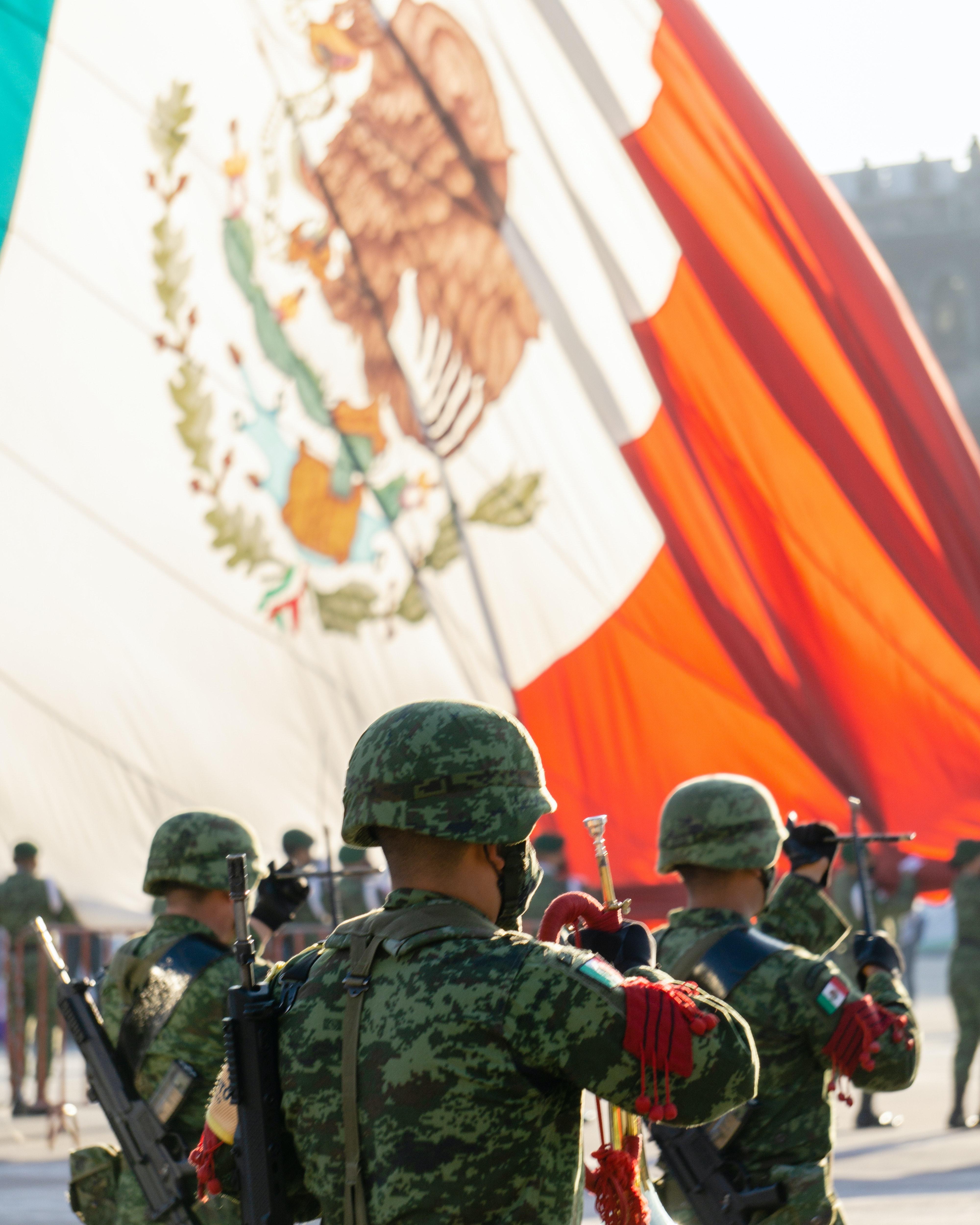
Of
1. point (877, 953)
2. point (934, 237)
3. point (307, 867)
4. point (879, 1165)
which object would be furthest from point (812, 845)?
point (934, 237)

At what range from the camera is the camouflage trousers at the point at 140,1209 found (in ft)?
12.2

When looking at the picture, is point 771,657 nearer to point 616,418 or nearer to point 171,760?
point 616,418

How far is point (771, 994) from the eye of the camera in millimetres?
3434

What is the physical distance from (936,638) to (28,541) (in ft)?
13.8

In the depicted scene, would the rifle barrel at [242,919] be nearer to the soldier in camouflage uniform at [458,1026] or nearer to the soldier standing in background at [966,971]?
the soldier in camouflage uniform at [458,1026]

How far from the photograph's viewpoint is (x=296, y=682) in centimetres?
802

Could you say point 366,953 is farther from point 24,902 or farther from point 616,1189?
point 24,902

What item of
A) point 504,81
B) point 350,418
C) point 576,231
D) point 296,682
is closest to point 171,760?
point 296,682

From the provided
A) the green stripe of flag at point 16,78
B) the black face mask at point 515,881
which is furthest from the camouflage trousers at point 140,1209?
the green stripe of flag at point 16,78

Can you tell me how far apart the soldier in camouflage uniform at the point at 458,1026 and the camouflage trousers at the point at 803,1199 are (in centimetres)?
132

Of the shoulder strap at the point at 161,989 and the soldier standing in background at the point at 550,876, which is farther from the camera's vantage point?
the soldier standing in background at the point at 550,876

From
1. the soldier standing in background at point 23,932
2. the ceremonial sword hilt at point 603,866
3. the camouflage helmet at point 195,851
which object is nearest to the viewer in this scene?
the ceremonial sword hilt at point 603,866

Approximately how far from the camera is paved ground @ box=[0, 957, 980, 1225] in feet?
22.4

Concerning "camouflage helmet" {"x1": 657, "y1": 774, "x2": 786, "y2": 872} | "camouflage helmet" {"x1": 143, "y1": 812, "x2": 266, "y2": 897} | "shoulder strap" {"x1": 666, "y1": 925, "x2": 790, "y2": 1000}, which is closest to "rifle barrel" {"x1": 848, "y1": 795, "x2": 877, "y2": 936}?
"camouflage helmet" {"x1": 657, "y1": 774, "x2": 786, "y2": 872}
